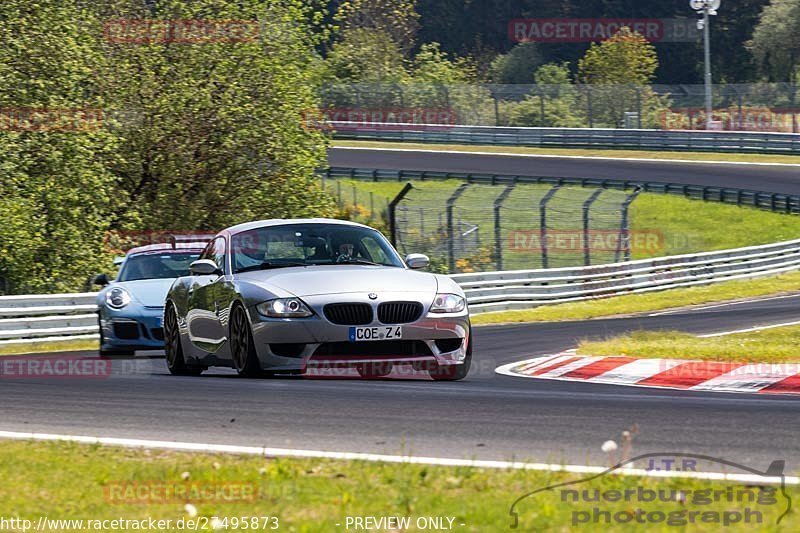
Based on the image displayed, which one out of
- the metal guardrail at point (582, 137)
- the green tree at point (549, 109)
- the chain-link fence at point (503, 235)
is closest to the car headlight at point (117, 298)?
the chain-link fence at point (503, 235)

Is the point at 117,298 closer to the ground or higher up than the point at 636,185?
higher up

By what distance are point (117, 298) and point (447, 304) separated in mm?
6299

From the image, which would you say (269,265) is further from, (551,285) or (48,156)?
(551,285)


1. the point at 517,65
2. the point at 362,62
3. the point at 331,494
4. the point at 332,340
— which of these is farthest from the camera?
the point at 517,65

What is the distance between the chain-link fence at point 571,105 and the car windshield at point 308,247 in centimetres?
4695

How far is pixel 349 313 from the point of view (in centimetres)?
1027

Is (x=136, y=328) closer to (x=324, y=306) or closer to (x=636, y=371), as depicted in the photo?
(x=324, y=306)

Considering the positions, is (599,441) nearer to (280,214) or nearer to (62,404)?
(62,404)

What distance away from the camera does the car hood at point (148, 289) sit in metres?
15.6

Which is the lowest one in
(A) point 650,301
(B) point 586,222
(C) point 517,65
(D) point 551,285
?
(A) point 650,301

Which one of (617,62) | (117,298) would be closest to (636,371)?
(117,298)

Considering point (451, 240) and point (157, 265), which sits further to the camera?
point (451, 240)

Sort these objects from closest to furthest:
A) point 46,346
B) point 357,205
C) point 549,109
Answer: point 46,346 → point 357,205 → point 549,109

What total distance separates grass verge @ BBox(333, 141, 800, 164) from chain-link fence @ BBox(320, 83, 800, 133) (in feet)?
7.02
